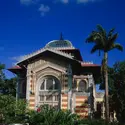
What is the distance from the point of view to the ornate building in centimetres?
3638

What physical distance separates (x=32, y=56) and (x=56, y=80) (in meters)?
3.97

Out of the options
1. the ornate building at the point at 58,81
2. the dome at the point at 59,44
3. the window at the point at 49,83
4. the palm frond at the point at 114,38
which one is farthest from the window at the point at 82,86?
the dome at the point at 59,44

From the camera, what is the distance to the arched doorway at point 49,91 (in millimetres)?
36875

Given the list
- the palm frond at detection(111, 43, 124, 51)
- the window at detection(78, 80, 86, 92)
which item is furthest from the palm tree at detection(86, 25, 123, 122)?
the window at detection(78, 80, 86, 92)

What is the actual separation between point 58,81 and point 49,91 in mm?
1557

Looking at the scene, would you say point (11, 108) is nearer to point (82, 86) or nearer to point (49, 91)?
point (49, 91)

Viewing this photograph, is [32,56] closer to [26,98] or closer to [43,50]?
[43,50]

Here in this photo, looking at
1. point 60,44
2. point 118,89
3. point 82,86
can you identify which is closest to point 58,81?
point 82,86

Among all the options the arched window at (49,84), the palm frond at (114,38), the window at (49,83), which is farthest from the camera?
the window at (49,83)

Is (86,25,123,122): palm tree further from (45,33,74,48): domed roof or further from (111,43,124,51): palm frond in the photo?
(45,33,74,48): domed roof

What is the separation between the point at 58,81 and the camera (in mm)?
37219

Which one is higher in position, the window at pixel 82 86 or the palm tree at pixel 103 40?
the palm tree at pixel 103 40

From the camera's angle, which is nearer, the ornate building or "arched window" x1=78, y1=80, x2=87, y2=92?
the ornate building

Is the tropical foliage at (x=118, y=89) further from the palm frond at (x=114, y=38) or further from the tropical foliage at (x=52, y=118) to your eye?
the tropical foliage at (x=52, y=118)
